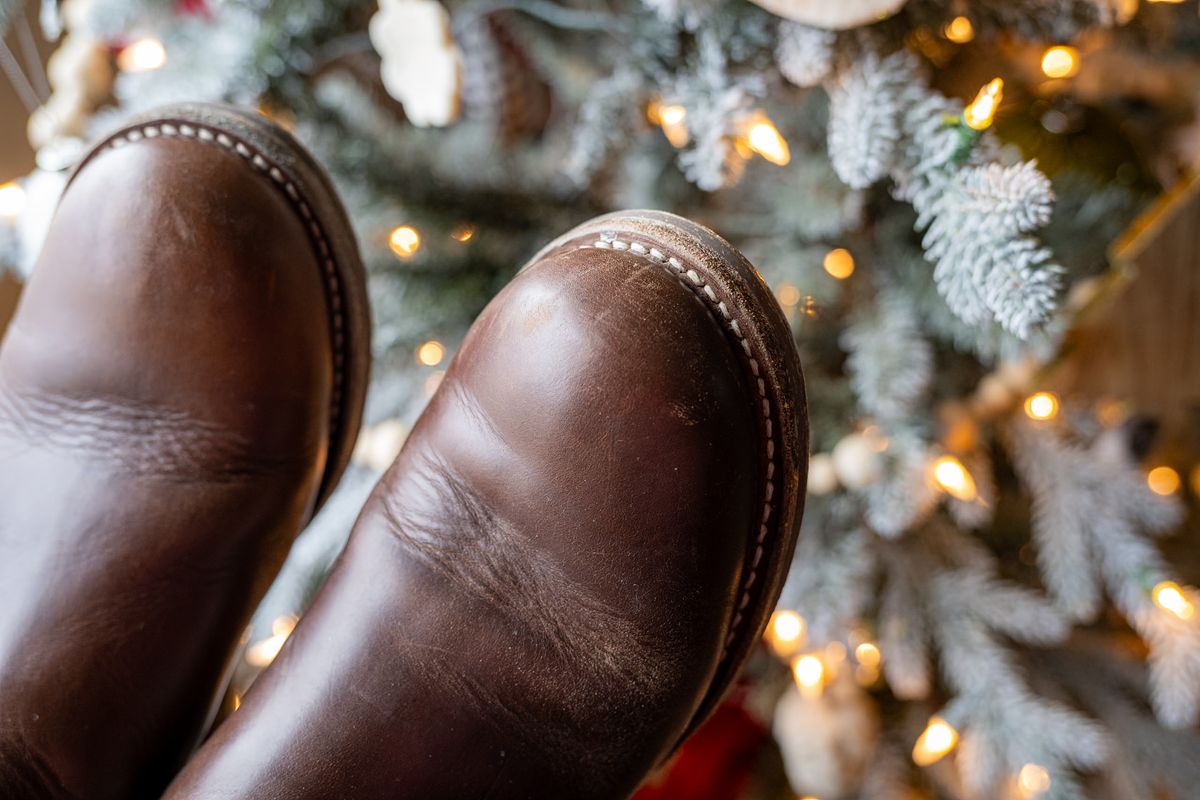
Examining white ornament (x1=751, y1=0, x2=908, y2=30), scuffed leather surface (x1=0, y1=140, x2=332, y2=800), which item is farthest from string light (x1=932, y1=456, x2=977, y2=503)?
scuffed leather surface (x1=0, y1=140, x2=332, y2=800)

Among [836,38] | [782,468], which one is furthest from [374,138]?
[782,468]

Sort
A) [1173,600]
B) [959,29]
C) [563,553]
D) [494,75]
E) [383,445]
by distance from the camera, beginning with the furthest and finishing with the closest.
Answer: [494,75], [383,445], [1173,600], [959,29], [563,553]

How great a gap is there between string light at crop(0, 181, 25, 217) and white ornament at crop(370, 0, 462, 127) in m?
0.38

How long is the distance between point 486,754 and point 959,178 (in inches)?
15.0

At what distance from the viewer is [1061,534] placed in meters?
0.73

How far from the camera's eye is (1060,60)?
610mm

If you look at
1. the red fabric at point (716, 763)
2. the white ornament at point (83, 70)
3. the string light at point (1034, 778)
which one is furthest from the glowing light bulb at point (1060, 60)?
the white ornament at point (83, 70)

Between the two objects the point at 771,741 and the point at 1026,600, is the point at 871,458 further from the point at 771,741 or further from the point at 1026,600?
the point at 771,741

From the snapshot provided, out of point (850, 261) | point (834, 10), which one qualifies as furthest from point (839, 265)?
point (834, 10)

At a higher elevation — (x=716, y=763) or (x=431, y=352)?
(x=431, y=352)

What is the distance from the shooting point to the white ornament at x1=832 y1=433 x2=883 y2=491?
661 millimetres

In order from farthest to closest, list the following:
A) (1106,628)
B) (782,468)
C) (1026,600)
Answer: (1106,628) → (1026,600) → (782,468)

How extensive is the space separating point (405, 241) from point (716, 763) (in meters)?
0.63

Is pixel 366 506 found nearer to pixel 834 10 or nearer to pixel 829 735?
pixel 834 10
